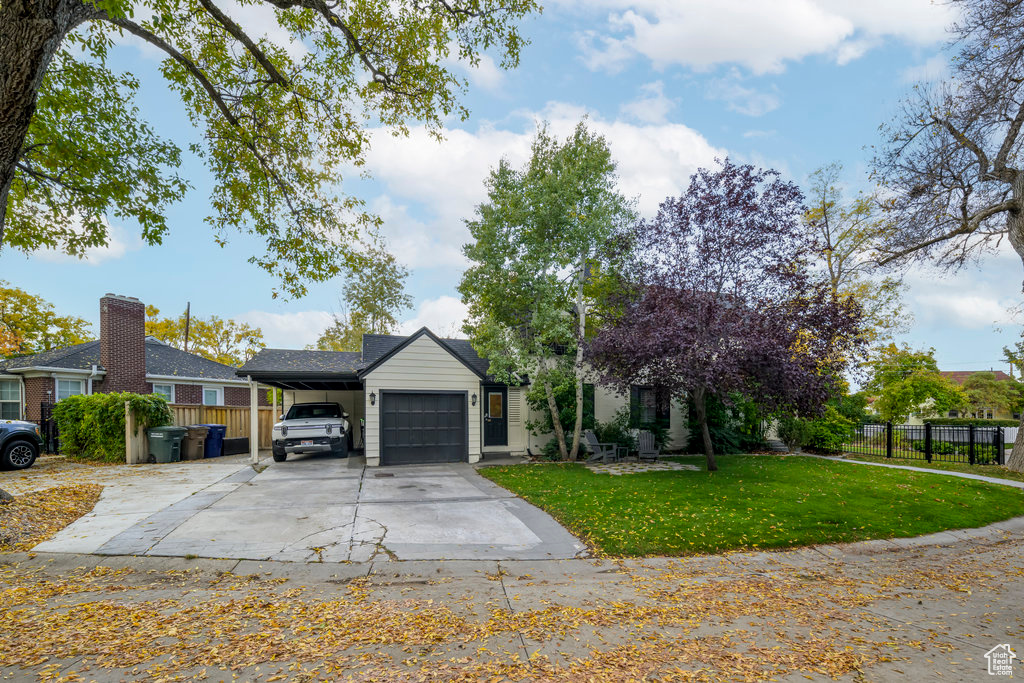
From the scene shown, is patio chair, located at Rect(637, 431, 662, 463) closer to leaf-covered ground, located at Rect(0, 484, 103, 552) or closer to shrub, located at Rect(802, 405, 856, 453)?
shrub, located at Rect(802, 405, 856, 453)

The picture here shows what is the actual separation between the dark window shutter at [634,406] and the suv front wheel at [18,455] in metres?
16.5

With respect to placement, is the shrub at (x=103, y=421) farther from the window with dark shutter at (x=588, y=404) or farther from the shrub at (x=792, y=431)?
the shrub at (x=792, y=431)

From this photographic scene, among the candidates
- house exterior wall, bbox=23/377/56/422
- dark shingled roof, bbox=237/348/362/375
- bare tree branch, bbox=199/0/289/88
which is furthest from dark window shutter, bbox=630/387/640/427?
house exterior wall, bbox=23/377/56/422

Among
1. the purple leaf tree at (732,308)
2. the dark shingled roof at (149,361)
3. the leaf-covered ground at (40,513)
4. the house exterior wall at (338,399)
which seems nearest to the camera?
the leaf-covered ground at (40,513)

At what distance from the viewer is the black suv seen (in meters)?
11.6

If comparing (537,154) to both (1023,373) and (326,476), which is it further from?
(1023,373)

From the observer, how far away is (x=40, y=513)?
695 cm

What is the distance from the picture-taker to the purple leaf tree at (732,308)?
939cm

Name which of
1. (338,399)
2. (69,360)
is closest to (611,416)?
(338,399)

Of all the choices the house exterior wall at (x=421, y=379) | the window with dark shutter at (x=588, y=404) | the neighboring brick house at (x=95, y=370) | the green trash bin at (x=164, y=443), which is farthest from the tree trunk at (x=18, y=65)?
the neighboring brick house at (x=95, y=370)

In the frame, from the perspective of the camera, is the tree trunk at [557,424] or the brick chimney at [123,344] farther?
the brick chimney at [123,344]

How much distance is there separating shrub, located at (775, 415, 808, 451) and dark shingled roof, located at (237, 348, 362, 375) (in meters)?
14.6

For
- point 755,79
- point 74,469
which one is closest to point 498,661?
point 755,79

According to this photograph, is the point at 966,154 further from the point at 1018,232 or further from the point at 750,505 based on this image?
the point at 750,505
